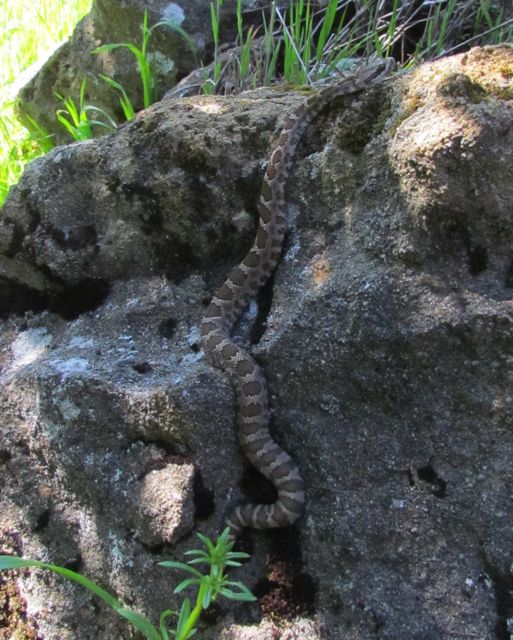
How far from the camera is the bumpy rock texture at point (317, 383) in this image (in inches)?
111

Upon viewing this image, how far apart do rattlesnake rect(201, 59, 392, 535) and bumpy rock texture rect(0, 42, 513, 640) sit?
81mm

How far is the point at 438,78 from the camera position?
314cm

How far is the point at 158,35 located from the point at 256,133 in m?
3.24

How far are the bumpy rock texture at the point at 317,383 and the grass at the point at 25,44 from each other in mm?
3639

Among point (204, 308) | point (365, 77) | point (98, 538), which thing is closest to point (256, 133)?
point (365, 77)

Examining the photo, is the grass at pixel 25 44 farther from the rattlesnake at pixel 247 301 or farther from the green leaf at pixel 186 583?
the green leaf at pixel 186 583

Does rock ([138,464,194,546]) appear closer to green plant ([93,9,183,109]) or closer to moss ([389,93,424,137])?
moss ([389,93,424,137])

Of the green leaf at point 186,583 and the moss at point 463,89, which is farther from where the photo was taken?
the moss at point 463,89

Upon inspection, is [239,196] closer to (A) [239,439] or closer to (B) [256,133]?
(B) [256,133]

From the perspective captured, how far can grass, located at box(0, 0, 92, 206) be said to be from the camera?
274 inches

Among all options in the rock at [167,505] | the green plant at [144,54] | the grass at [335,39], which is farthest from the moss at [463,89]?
the green plant at [144,54]

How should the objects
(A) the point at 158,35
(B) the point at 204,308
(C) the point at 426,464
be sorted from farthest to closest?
(A) the point at 158,35
(B) the point at 204,308
(C) the point at 426,464

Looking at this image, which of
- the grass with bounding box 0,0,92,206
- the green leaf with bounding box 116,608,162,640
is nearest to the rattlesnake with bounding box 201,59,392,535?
the green leaf with bounding box 116,608,162,640

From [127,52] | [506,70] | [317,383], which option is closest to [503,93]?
[506,70]
